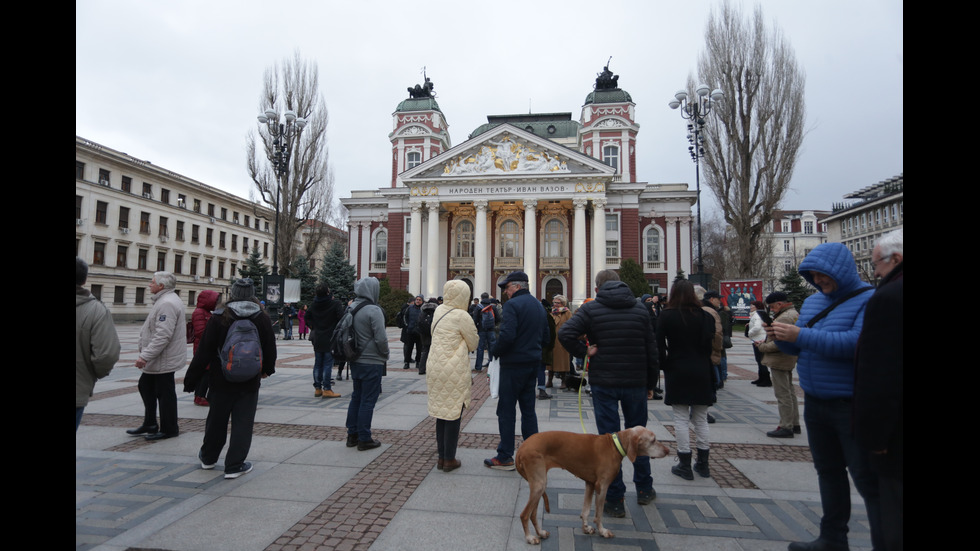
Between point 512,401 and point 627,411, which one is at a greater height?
point 627,411

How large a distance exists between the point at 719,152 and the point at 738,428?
22.3 metres

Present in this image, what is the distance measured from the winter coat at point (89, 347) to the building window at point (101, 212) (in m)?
46.8

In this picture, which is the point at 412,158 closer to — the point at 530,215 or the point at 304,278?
the point at 530,215

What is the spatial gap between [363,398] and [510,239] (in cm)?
3428

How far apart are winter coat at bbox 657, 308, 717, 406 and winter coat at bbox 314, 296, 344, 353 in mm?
5931

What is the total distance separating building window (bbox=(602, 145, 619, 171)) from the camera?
143 feet

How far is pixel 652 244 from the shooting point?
40.5 metres

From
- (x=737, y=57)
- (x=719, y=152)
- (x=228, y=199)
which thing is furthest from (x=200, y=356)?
(x=228, y=199)

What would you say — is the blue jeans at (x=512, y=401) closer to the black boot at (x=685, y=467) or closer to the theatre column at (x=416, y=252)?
the black boot at (x=685, y=467)

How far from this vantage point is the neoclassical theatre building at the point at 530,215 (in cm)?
3566

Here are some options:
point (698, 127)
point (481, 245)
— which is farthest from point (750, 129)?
point (481, 245)

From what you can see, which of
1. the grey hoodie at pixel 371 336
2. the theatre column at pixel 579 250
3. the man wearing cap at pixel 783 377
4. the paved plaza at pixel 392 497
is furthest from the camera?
the theatre column at pixel 579 250

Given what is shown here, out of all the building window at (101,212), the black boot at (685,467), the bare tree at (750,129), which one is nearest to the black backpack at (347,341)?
the black boot at (685,467)
